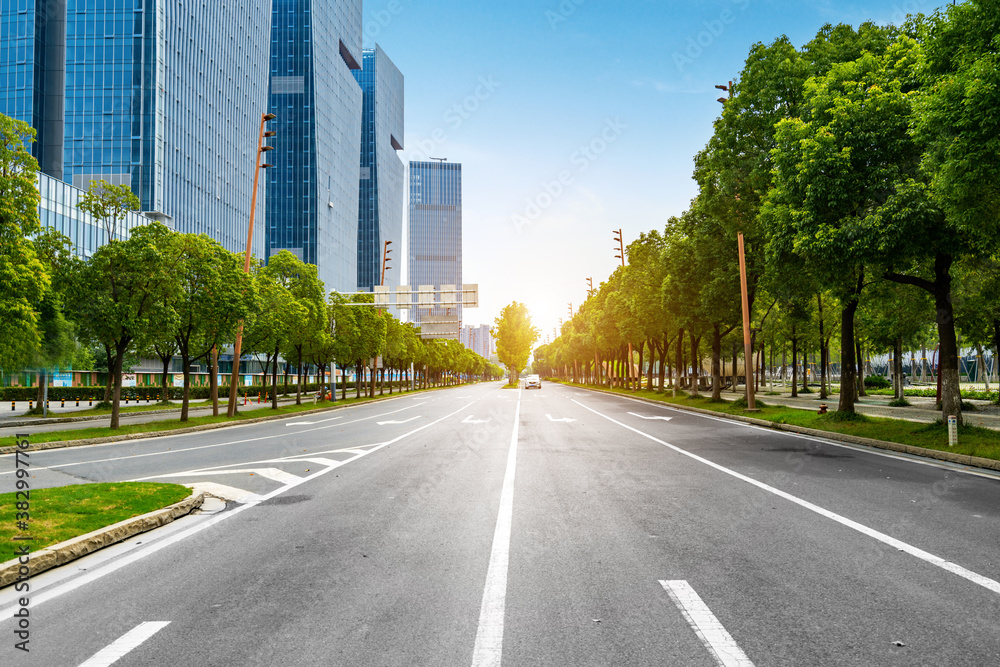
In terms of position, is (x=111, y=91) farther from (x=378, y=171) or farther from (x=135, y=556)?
(x=378, y=171)

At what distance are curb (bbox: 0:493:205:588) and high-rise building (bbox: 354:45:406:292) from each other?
152 meters

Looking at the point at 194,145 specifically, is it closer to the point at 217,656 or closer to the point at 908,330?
the point at 908,330

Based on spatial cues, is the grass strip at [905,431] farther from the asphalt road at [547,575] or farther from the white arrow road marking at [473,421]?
the white arrow road marking at [473,421]

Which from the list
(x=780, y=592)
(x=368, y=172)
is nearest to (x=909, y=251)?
(x=780, y=592)

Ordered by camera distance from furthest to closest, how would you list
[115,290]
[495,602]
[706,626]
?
[115,290]
[495,602]
[706,626]

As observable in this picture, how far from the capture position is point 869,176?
47.3 ft

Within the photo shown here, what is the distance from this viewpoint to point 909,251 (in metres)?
13.6

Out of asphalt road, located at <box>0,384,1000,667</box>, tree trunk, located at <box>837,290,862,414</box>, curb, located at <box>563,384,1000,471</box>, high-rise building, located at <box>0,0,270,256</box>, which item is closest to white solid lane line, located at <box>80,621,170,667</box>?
asphalt road, located at <box>0,384,1000,667</box>

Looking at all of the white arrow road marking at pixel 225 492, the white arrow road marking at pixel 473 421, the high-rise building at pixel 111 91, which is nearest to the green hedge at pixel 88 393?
the white arrow road marking at pixel 473 421

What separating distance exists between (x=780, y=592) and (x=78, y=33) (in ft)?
334

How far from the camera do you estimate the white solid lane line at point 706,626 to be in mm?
3561

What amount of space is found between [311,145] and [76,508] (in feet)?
408

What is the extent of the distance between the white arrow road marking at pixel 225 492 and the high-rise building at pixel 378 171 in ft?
492

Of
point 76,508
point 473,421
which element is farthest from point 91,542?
→ point 473,421
